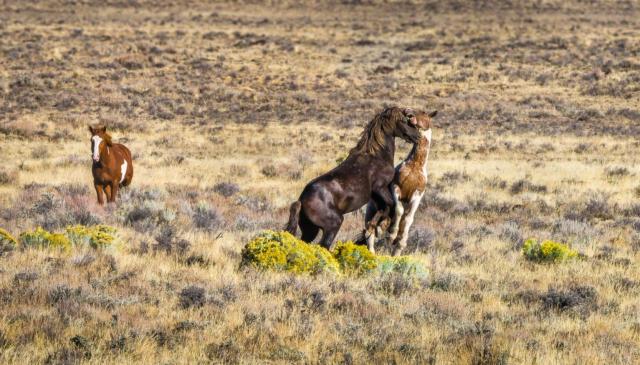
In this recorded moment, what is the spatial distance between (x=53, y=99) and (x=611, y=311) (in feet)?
112

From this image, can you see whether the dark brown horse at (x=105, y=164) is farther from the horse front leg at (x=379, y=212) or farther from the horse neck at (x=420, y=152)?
the horse neck at (x=420, y=152)

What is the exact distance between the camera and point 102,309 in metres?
6.50

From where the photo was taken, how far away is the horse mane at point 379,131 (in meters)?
8.74

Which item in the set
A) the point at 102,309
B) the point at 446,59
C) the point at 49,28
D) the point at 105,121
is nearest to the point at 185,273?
the point at 102,309

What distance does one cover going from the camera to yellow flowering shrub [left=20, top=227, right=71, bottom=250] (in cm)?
906

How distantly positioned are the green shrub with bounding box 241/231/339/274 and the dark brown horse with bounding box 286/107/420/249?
17cm

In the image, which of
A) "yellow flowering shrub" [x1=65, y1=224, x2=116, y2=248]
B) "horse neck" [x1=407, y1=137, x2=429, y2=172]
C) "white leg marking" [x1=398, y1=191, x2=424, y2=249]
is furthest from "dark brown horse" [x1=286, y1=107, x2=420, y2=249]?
"yellow flowering shrub" [x1=65, y1=224, x2=116, y2=248]

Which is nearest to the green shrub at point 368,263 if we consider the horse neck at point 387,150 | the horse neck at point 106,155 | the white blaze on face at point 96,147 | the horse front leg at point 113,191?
the horse neck at point 387,150

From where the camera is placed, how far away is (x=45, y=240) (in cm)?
916

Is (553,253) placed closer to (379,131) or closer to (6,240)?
(379,131)

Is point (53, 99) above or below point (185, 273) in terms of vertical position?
below

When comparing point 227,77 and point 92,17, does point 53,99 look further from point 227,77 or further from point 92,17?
point 92,17

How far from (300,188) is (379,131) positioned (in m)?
9.52

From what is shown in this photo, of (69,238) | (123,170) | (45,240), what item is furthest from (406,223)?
(123,170)
